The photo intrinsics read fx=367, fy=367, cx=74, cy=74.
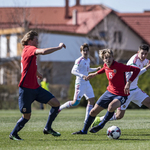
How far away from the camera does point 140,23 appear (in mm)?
45281

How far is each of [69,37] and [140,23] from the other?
36.5 ft

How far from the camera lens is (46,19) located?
51.3 m

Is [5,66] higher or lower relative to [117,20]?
lower

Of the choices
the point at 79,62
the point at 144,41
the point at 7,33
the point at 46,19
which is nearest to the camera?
the point at 79,62

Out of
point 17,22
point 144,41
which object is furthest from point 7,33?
point 144,41

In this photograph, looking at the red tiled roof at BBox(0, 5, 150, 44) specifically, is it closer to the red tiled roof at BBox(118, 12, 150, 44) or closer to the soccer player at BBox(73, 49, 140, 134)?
the red tiled roof at BBox(118, 12, 150, 44)

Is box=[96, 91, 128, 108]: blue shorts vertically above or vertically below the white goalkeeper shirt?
below

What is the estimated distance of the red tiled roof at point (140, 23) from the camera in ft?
143

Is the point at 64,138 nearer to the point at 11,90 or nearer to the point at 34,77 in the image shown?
the point at 34,77

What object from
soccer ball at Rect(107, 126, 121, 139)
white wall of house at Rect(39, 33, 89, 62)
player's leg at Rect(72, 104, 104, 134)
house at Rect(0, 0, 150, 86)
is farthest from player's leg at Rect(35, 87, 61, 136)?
white wall of house at Rect(39, 33, 89, 62)

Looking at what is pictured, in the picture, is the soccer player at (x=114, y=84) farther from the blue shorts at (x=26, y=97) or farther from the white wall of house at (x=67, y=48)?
the white wall of house at (x=67, y=48)

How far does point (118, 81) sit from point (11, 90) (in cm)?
1892

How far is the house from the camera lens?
3036 cm

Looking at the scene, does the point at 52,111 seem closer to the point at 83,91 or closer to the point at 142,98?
the point at 142,98
